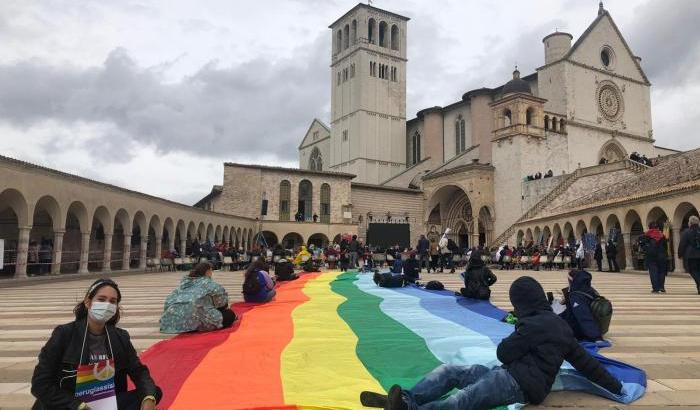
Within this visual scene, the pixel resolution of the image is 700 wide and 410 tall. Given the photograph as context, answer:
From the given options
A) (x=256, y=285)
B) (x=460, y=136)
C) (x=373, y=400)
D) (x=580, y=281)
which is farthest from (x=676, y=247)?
(x=460, y=136)

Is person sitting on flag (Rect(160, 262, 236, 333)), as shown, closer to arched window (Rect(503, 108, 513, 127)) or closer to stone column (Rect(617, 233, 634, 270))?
stone column (Rect(617, 233, 634, 270))

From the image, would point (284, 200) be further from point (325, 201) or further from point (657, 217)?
point (657, 217)

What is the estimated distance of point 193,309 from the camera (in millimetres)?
6039

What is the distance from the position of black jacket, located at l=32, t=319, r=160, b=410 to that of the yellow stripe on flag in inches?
42.1

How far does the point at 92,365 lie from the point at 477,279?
7.13 metres

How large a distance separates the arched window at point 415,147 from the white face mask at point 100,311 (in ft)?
163

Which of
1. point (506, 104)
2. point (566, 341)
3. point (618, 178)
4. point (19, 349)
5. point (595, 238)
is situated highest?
point (506, 104)

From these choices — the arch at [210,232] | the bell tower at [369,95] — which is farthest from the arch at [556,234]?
the bell tower at [369,95]

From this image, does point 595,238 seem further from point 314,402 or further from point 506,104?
point 314,402

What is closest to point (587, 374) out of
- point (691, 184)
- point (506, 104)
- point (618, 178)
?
point (691, 184)

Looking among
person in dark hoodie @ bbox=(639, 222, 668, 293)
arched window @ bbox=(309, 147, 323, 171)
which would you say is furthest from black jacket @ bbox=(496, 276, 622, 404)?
arched window @ bbox=(309, 147, 323, 171)

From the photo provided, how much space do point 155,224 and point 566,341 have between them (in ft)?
78.2

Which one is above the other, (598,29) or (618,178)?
(598,29)

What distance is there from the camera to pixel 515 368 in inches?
133
